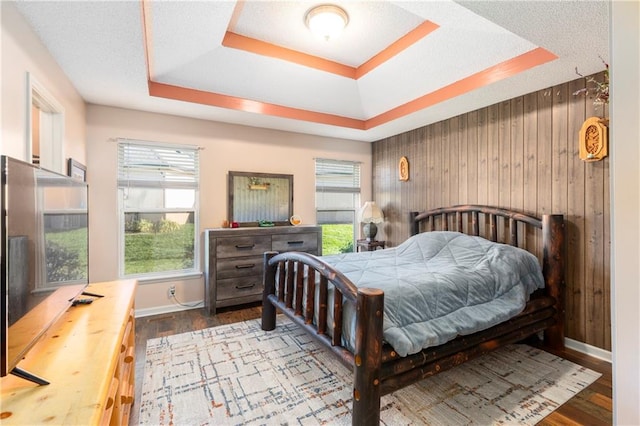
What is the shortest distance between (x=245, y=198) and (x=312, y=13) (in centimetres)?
235

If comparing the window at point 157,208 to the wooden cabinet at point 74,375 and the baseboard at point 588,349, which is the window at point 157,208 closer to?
the wooden cabinet at point 74,375

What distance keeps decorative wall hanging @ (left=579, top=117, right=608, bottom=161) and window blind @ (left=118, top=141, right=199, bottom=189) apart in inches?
157

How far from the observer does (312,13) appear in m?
2.38

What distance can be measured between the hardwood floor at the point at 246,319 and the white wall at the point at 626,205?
1258 mm

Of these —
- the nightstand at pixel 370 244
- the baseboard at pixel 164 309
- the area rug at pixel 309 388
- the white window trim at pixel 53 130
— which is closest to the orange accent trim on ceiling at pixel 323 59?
the white window trim at pixel 53 130

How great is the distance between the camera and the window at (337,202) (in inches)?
183

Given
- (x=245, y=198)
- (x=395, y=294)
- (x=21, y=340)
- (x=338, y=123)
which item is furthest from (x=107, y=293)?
(x=338, y=123)

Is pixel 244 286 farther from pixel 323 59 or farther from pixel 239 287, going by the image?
pixel 323 59

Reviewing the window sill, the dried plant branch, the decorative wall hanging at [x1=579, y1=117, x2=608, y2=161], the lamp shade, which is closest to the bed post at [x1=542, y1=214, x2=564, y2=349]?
the decorative wall hanging at [x1=579, y1=117, x2=608, y2=161]

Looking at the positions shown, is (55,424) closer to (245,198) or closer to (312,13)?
(312,13)

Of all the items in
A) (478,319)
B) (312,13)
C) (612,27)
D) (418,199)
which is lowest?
(478,319)

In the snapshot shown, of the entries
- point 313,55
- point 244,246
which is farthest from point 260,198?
point 313,55

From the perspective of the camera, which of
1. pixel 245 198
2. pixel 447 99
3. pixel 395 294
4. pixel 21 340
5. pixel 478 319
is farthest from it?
pixel 245 198

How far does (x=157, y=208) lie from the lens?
355 centimetres
